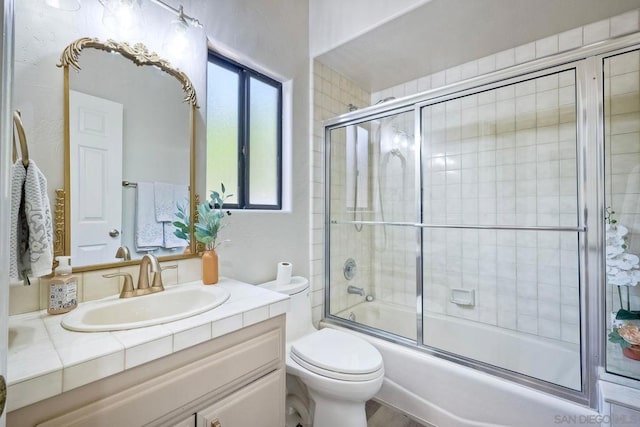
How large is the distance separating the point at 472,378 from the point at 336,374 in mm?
726

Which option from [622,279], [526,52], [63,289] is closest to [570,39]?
[526,52]

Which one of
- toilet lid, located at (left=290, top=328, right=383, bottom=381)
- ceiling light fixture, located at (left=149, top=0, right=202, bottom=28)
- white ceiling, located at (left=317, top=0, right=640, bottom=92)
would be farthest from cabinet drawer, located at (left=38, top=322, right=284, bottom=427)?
white ceiling, located at (left=317, top=0, right=640, bottom=92)

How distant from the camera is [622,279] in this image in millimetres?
1201

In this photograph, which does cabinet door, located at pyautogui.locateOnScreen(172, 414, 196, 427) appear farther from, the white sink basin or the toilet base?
the toilet base

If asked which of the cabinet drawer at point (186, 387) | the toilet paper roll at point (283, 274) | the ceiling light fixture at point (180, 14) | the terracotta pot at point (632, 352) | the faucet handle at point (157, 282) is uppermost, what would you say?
the ceiling light fixture at point (180, 14)

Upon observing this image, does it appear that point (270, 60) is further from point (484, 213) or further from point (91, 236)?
point (484, 213)

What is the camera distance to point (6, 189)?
0.38m

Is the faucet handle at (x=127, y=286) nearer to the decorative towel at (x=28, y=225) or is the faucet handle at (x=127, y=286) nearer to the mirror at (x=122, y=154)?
the mirror at (x=122, y=154)

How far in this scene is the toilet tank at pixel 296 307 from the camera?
1.65 metres

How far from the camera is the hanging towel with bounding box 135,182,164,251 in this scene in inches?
48.4

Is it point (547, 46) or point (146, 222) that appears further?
point (547, 46)

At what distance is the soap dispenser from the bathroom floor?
1609 mm

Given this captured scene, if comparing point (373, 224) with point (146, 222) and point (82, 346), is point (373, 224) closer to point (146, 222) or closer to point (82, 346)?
point (146, 222)

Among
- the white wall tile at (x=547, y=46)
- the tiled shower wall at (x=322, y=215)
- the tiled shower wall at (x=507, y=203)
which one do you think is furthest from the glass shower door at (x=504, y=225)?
the tiled shower wall at (x=322, y=215)
